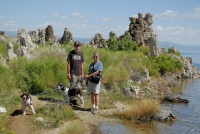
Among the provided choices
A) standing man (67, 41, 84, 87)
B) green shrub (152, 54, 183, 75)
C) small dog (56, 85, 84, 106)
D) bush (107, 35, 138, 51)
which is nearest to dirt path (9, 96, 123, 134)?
small dog (56, 85, 84, 106)

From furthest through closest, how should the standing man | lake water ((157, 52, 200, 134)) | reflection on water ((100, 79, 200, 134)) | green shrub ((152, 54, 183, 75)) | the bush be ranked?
the bush
green shrub ((152, 54, 183, 75))
the standing man
lake water ((157, 52, 200, 134))
reflection on water ((100, 79, 200, 134))

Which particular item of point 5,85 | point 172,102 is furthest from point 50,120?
point 172,102

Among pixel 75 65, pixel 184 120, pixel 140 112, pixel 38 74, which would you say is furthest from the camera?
pixel 38 74

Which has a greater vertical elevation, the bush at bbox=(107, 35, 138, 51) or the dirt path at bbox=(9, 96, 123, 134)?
the bush at bbox=(107, 35, 138, 51)

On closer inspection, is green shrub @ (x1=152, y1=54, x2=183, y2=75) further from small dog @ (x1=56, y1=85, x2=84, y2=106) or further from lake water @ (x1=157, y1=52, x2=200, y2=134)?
small dog @ (x1=56, y1=85, x2=84, y2=106)

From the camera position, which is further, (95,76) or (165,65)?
(165,65)

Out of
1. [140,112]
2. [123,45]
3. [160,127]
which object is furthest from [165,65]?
[160,127]

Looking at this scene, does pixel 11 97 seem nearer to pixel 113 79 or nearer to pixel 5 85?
pixel 5 85

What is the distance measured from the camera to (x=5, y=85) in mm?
12391

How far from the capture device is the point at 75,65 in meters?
12.1

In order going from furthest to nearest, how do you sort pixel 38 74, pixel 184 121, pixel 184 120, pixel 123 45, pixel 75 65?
pixel 123 45 < pixel 38 74 < pixel 184 120 < pixel 184 121 < pixel 75 65

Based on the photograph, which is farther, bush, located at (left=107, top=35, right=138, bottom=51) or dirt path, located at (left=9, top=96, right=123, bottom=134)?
bush, located at (left=107, top=35, right=138, bottom=51)

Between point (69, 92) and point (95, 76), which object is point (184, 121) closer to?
point (95, 76)

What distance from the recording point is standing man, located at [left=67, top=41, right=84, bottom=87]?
12000 mm
